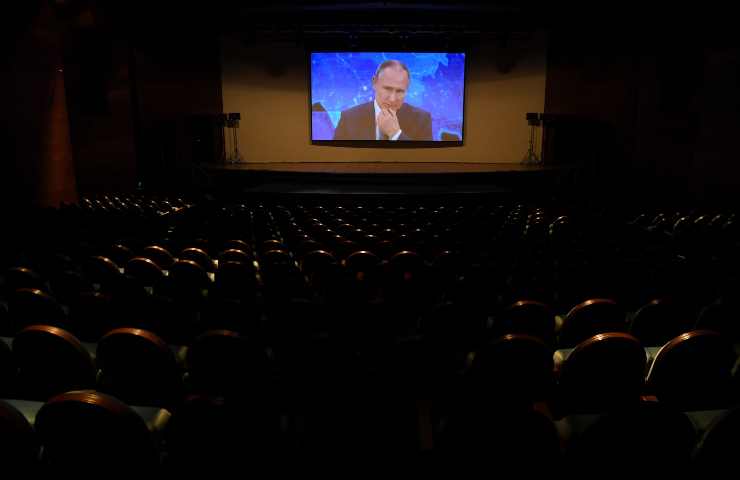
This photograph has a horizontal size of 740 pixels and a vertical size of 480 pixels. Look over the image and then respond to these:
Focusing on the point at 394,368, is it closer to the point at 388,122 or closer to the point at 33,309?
the point at 33,309

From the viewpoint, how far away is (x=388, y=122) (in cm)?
Result: 1439

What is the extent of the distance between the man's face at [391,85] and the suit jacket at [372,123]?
29 centimetres

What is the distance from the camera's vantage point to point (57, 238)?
5.35 metres

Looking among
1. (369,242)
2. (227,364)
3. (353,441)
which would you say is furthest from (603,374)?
(369,242)

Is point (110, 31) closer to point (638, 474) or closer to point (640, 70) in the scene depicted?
point (640, 70)

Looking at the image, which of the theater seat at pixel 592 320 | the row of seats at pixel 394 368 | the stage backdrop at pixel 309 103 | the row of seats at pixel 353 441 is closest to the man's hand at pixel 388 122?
the stage backdrop at pixel 309 103

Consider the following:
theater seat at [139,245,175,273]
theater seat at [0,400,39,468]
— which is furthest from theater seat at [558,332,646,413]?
theater seat at [139,245,175,273]

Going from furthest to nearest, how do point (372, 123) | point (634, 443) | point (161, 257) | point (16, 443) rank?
point (372, 123)
point (161, 257)
point (16, 443)
point (634, 443)

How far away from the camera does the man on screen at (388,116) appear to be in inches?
549

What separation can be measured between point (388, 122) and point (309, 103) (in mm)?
2442

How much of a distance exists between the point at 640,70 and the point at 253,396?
1317cm

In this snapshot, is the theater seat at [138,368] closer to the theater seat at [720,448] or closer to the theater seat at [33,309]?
the theater seat at [33,309]

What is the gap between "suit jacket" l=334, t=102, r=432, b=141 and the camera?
46.9ft

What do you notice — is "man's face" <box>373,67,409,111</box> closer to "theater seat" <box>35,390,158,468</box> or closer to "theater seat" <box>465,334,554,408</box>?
"theater seat" <box>465,334,554,408</box>
